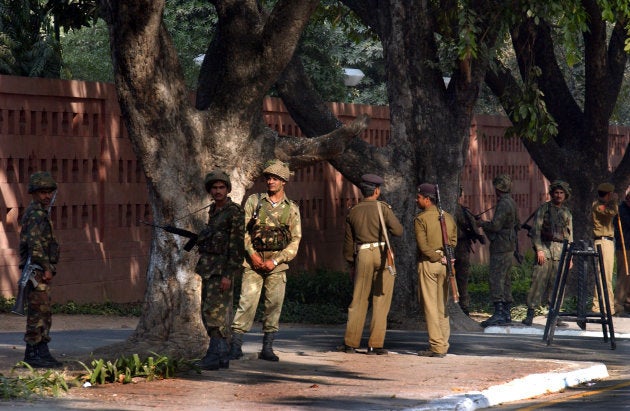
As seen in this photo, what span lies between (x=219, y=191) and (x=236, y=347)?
156cm

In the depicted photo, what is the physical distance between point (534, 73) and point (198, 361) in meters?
8.61

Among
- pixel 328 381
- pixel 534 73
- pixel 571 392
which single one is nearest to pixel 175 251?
pixel 328 381

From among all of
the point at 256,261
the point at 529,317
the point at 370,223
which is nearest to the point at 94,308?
the point at 370,223

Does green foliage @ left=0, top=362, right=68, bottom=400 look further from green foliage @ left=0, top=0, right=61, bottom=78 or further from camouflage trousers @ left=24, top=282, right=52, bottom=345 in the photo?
green foliage @ left=0, top=0, right=61, bottom=78

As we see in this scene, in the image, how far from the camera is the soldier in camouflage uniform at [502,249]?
1794 cm

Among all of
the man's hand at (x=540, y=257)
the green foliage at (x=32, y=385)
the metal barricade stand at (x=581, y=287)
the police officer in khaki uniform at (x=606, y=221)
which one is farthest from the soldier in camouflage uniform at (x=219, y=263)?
the police officer in khaki uniform at (x=606, y=221)

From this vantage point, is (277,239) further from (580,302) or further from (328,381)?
(580,302)

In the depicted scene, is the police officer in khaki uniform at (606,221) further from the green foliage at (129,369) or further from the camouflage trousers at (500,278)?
the green foliage at (129,369)

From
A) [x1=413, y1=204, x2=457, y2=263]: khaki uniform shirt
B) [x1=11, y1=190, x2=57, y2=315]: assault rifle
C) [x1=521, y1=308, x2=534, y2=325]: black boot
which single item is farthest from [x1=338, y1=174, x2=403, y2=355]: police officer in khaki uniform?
[x1=521, y1=308, x2=534, y2=325]: black boot

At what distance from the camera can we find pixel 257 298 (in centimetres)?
1245

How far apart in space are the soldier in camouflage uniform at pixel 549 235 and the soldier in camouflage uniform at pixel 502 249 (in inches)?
13.9

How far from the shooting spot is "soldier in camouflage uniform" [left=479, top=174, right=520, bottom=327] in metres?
17.9

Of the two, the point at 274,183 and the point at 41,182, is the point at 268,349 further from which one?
the point at 41,182

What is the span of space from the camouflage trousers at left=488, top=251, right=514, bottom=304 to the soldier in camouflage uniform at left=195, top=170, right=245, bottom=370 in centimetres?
672
